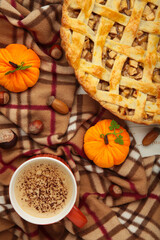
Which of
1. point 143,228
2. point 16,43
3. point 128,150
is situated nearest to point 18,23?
point 16,43

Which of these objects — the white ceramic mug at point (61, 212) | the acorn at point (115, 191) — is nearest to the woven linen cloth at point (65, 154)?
the acorn at point (115, 191)

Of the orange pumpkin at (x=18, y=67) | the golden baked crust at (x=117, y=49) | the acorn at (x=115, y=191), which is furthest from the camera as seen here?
the acorn at (x=115, y=191)

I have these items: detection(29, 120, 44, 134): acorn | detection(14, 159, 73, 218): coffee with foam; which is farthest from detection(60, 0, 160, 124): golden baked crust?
detection(14, 159, 73, 218): coffee with foam

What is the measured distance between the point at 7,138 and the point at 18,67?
0.37 m

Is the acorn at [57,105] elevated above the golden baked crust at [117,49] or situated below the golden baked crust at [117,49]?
below

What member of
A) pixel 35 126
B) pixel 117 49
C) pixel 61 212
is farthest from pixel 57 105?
pixel 61 212

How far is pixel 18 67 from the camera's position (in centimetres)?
131

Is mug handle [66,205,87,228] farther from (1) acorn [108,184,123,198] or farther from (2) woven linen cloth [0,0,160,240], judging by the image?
(1) acorn [108,184,123,198]

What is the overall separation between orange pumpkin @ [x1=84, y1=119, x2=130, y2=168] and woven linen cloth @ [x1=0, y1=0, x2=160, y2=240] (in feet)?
0.23

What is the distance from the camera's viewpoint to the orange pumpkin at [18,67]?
1321mm

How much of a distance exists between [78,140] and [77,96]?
25cm

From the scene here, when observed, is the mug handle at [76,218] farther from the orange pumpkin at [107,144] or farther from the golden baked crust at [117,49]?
the golden baked crust at [117,49]

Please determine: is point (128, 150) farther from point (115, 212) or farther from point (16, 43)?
Answer: point (16, 43)

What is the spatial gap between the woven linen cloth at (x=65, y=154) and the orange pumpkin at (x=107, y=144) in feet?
0.23
